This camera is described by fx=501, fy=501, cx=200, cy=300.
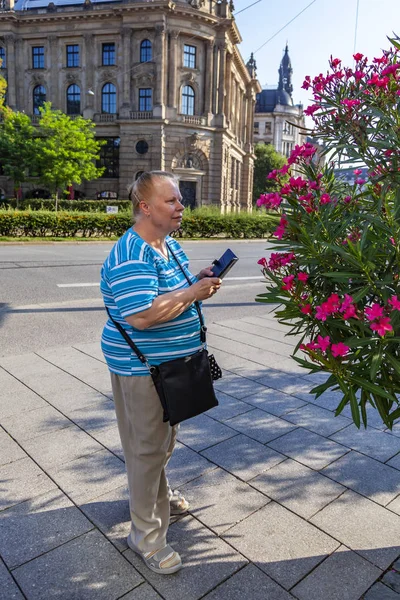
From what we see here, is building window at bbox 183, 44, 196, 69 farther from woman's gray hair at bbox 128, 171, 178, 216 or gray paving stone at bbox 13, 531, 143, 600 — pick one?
gray paving stone at bbox 13, 531, 143, 600

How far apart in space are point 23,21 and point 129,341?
51.9 meters

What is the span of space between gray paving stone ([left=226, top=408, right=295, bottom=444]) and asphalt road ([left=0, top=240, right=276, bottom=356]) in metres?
1.20

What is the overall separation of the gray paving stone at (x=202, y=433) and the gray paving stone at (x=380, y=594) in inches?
60.2

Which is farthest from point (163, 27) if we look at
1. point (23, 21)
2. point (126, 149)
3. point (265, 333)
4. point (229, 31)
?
point (265, 333)

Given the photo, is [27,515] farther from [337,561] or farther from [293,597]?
[337,561]

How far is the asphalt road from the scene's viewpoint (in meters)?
6.64

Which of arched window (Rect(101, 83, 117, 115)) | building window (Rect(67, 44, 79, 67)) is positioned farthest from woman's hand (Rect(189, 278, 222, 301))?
building window (Rect(67, 44, 79, 67))

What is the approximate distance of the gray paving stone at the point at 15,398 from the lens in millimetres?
4141

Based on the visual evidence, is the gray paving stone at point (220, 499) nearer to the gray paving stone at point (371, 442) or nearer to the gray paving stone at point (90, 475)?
the gray paving stone at point (90, 475)

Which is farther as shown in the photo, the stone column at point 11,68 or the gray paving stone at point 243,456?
the stone column at point 11,68

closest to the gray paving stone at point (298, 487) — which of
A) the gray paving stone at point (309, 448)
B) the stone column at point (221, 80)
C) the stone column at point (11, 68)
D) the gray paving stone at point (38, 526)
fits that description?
the gray paving stone at point (309, 448)

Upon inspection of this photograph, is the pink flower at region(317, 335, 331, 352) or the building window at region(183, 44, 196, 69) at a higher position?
the building window at region(183, 44, 196, 69)

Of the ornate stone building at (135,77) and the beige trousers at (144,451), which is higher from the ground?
the ornate stone building at (135,77)

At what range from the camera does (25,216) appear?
21672mm
